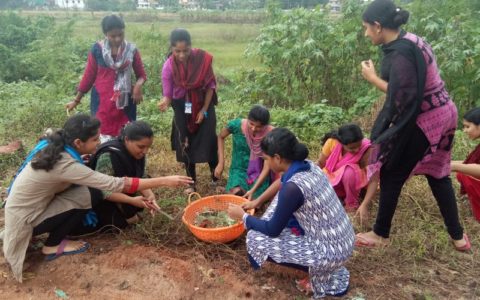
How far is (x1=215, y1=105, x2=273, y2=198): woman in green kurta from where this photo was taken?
3.54 meters

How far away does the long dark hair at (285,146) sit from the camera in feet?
7.52

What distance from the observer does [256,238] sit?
255cm

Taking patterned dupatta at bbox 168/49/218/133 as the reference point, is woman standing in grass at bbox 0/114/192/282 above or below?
below

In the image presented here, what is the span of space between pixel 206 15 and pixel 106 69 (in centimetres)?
1833

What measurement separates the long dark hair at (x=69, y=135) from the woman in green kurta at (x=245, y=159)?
1.23m

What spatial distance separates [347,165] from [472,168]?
0.93 meters

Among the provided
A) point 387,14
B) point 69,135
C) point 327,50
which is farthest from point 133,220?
point 327,50

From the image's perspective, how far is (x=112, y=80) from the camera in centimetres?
384

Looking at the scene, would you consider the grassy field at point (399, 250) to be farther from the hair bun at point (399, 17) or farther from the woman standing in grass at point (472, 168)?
the hair bun at point (399, 17)

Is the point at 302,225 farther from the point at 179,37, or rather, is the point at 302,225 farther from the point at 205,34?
the point at 205,34

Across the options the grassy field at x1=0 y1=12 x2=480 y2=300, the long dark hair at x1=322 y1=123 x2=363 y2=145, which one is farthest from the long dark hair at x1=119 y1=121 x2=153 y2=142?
the long dark hair at x1=322 y1=123 x2=363 y2=145

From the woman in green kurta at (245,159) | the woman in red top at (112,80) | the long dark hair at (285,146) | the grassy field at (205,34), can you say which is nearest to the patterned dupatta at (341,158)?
the woman in green kurta at (245,159)

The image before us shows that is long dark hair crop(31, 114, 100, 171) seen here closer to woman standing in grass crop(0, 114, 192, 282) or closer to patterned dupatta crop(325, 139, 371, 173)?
woman standing in grass crop(0, 114, 192, 282)

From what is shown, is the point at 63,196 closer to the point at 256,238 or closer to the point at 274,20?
the point at 256,238
